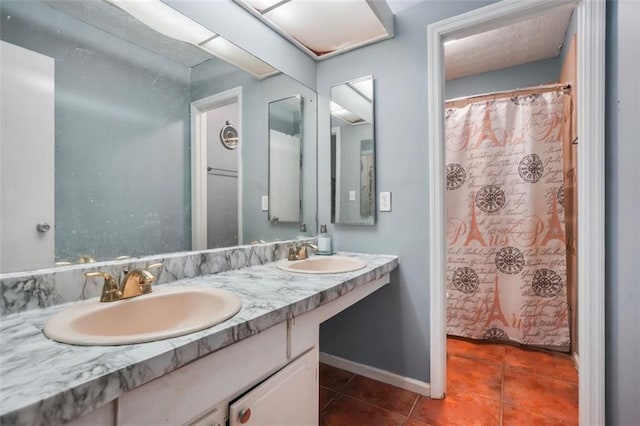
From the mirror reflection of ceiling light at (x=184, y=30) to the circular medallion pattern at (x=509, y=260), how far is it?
7.08ft

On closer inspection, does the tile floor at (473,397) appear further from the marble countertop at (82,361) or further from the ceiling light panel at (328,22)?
the ceiling light panel at (328,22)

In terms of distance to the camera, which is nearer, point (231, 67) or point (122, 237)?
point (122, 237)

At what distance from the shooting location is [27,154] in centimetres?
81

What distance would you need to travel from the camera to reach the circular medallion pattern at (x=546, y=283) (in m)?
2.13

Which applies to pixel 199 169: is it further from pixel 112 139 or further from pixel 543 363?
pixel 543 363

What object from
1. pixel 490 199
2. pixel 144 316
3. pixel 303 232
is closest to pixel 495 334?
pixel 490 199

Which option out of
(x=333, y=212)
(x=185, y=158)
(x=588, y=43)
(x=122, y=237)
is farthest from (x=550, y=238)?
(x=122, y=237)

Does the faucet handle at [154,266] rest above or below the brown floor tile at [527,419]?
above

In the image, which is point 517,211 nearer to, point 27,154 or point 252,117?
point 252,117

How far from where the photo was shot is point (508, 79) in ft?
8.85

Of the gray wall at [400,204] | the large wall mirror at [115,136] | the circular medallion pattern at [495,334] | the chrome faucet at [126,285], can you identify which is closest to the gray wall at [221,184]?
the large wall mirror at [115,136]

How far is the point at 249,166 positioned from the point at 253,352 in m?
0.97

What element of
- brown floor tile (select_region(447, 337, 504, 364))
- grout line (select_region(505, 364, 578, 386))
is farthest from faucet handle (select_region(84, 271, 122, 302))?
grout line (select_region(505, 364, 578, 386))

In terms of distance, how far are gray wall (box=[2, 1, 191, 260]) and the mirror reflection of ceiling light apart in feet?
0.43
